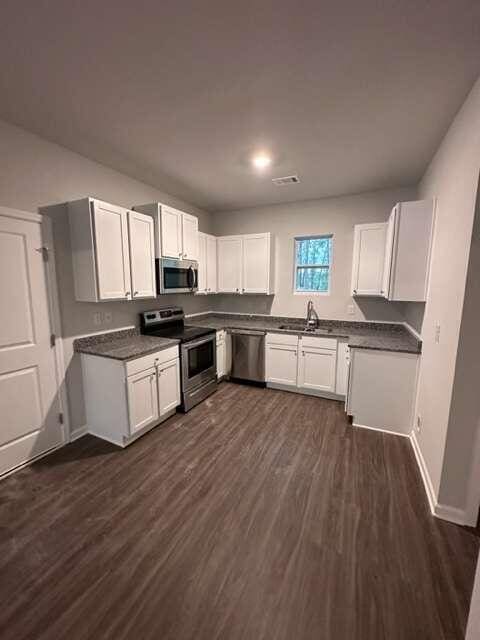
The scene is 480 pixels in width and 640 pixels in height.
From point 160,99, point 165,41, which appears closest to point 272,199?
point 160,99

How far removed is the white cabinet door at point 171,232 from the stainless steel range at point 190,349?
81 centimetres

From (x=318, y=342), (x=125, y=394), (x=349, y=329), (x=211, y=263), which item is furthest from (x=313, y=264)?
(x=125, y=394)

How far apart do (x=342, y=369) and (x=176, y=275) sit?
2.49m

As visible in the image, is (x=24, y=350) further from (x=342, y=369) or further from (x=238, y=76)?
(x=342, y=369)

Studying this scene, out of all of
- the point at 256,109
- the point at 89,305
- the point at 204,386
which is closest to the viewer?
the point at 256,109

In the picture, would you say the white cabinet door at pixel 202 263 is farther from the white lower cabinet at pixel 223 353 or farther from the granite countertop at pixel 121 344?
the granite countertop at pixel 121 344

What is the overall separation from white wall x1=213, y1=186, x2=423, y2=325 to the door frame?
2.87m

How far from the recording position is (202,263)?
419cm

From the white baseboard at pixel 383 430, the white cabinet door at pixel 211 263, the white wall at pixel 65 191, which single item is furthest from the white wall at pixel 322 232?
the white wall at pixel 65 191

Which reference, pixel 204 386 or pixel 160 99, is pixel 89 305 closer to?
pixel 204 386

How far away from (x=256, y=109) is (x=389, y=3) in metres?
0.94

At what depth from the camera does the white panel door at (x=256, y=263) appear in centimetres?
419

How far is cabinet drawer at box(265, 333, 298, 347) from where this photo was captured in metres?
3.80

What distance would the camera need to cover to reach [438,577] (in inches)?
57.3
